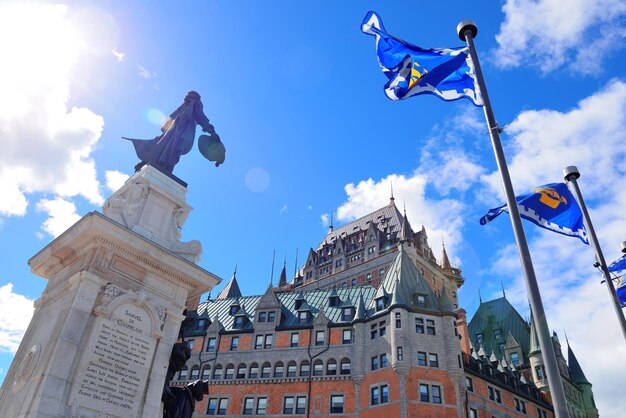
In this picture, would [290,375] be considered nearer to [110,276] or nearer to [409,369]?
[409,369]

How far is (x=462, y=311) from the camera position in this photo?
191 feet

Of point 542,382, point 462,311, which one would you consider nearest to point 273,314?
point 462,311

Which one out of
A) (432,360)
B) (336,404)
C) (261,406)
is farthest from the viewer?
(261,406)

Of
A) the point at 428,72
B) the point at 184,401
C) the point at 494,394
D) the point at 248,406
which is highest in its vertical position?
the point at 494,394

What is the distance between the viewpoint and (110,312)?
945cm

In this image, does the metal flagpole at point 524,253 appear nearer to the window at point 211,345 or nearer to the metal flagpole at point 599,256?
the metal flagpole at point 599,256

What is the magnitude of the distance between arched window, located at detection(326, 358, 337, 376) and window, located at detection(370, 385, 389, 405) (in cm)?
416

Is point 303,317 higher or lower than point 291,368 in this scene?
higher

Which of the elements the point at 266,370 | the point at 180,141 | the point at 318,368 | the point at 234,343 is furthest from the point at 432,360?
the point at 180,141

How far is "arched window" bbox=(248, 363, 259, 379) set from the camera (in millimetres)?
46281

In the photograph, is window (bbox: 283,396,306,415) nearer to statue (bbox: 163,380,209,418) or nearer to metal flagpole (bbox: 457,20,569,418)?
statue (bbox: 163,380,209,418)

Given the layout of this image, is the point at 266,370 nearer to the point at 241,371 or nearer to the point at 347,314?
the point at 241,371

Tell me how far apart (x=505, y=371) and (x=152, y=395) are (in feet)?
175

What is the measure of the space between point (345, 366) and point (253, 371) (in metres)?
8.91
